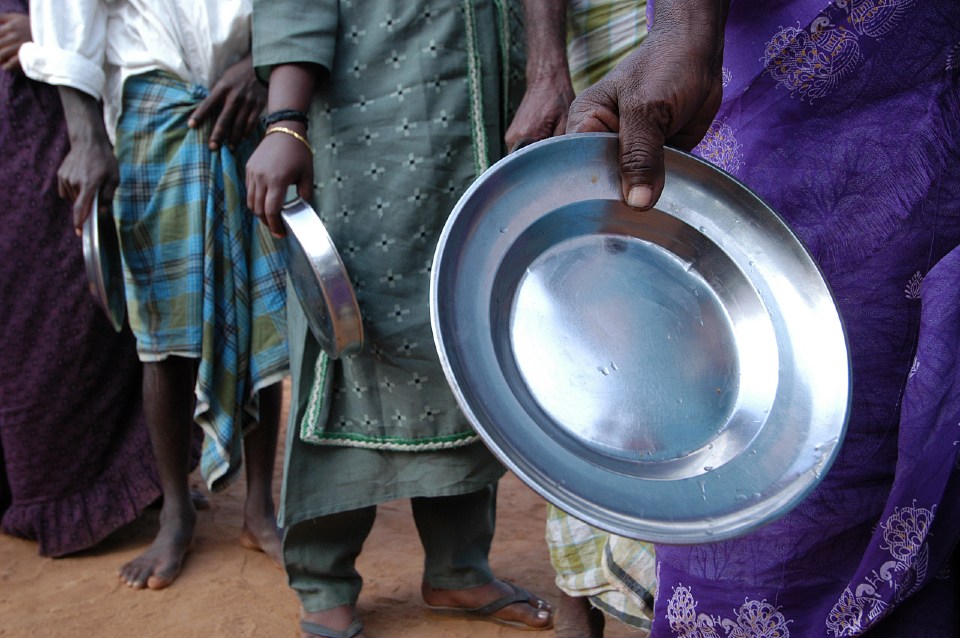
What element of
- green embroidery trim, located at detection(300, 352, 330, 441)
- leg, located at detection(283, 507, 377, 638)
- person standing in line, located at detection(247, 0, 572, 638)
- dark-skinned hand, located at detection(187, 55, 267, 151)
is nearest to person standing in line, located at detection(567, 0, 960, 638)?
person standing in line, located at detection(247, 0, 572, 638)

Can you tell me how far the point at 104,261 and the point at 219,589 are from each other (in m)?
1.06

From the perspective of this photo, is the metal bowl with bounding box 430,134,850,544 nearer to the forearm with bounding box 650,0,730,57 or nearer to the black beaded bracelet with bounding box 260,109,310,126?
the forearm with bounding box 650,0,730,57

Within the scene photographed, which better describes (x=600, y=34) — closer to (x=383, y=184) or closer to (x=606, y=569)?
(x=383, y=184)

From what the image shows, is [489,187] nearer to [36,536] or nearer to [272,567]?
[272,567]

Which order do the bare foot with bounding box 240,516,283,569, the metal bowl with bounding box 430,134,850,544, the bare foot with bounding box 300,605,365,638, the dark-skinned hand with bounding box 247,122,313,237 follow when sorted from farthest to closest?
the bare foot with bounding box 240,516,283,569 → the bare foot with bounding box 300,605,365,638 → the dark-skinned hand with bounding box 247,122,313,237 → the metal bowl with bounding box 430,134,850,544

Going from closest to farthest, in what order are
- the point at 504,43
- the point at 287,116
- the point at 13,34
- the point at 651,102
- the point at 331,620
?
1. the point at 651,102
2. the point at 287,116
3. the point at 504,43
4. the point at 331,620
5. the point at 13,34

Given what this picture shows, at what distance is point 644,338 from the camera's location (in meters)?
1.33

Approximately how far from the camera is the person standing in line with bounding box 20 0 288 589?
2932 millimetres

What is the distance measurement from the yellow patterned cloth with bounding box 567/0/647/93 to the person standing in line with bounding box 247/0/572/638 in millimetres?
149

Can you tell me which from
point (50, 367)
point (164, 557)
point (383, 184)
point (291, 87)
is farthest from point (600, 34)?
point (50, 367)

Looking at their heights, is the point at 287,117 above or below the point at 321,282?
above

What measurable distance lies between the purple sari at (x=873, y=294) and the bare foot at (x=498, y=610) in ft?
4.29

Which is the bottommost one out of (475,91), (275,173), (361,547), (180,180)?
(361,547)

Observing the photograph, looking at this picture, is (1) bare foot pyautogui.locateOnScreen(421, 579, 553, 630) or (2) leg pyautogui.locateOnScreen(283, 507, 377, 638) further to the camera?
(1) bare foot pyautogui.locateOnScreen(421, 579, 553, 630)
